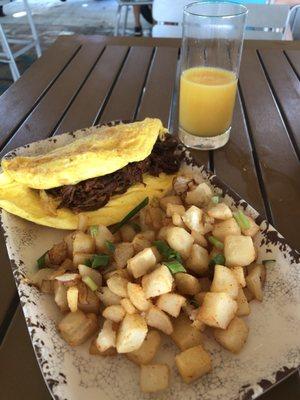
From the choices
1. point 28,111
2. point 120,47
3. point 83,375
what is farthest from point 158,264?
point 120,47

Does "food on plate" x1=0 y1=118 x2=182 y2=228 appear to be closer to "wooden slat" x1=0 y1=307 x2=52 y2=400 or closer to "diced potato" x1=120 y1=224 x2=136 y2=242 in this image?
"diced potato" x1=120 y1=224 x2=136 y2=242

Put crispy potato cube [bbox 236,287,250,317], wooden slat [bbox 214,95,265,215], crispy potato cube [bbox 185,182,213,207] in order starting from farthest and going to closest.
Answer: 1. wooden slat [bbox 214,95,265,215]
2. crispy potato cube [bbox 185,182,213,207]
3. crispy potato cube [bbox 236,287,250,317]

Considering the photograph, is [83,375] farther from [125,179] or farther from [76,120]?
[76,120]

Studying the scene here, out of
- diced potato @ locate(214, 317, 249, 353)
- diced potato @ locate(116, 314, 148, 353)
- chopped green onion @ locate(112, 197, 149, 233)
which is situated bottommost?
chopped green onion @ locate(112, 197, 149, 233)

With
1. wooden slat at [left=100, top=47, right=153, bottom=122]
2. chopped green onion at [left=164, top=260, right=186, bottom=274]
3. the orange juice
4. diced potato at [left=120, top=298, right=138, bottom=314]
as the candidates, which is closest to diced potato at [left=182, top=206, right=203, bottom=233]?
chopped green onion at [left=164, top=260, right=186, bottom=274]

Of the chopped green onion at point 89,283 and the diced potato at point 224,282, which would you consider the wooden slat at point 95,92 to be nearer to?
the chopped green onion at point 89,283

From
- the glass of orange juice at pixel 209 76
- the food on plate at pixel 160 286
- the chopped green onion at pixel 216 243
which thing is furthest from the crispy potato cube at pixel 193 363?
the glass of orange juice at pixel 209 76
